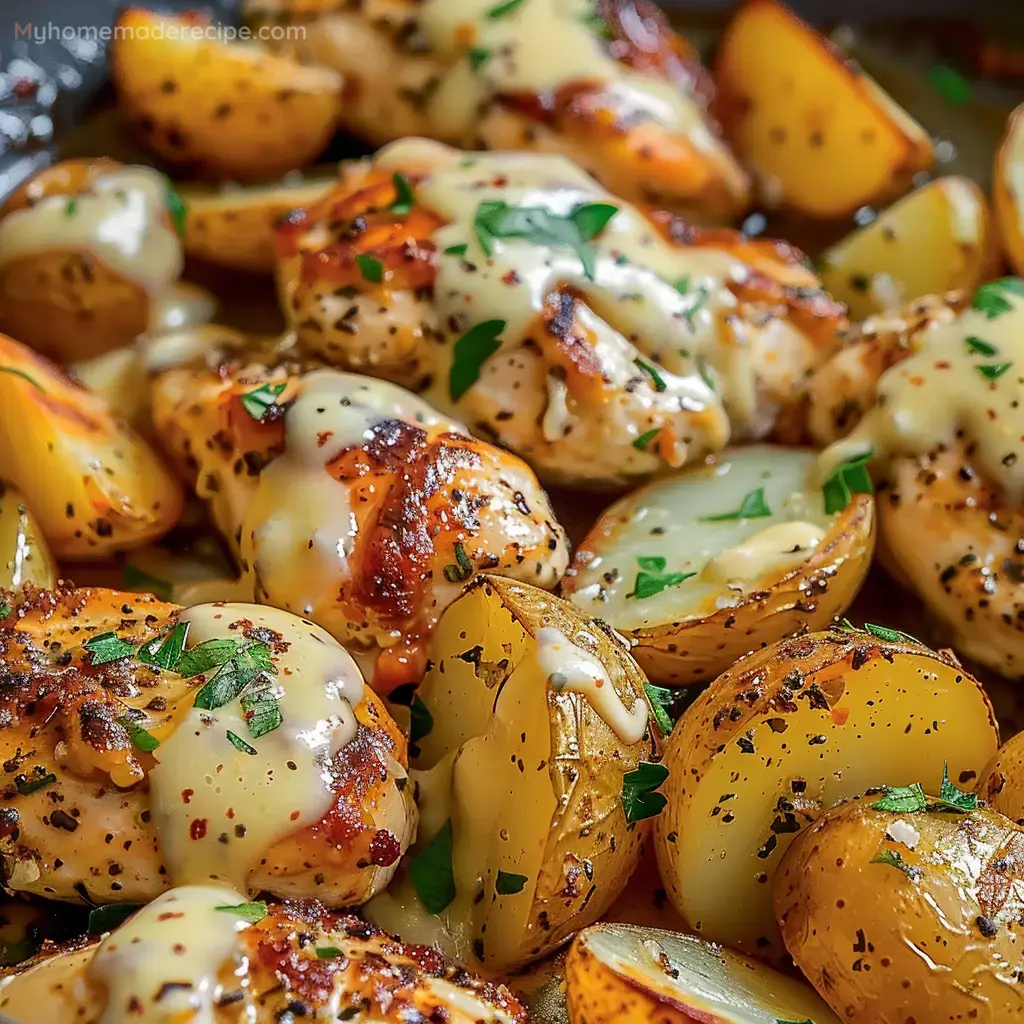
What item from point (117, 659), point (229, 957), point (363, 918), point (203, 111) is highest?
point (203, 111)

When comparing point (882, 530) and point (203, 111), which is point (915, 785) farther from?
point (203, 111)

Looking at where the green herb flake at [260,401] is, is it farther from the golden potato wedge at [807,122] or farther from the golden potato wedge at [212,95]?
the golden potato wedge at [807,122]

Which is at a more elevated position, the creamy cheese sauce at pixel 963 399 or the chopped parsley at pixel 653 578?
the creamy cheese sauce at pixel 963 399

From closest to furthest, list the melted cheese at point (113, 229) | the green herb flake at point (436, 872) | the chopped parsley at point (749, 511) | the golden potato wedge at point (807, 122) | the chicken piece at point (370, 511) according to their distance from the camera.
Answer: the green herb flake at point (436, 872) → the chicken piece at point (370, 511) → the chopped parsley at point (749, 511) → the melted cheese at point (113, 229) → the golden potato wedge at point (807, 122)

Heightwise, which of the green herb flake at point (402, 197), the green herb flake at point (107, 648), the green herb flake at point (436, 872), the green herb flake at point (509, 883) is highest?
the green herb flake at point (402, 197)

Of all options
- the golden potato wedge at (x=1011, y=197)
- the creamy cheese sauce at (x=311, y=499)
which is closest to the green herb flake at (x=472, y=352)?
the creamy cheese sauce at (x=311, y=499)

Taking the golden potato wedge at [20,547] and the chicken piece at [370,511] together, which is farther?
the golden potato wedge at [20,547]

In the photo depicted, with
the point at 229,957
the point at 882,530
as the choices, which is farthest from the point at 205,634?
the point at 882,530
